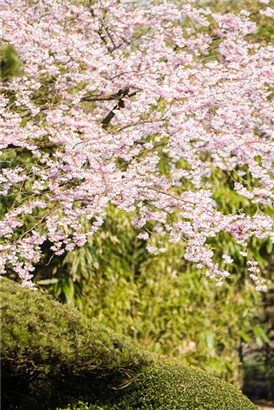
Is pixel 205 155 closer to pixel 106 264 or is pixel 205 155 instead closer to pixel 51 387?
pixel 106 264

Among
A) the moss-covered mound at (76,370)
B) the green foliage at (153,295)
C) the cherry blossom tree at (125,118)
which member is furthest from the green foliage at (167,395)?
the green foliage at (153,295)

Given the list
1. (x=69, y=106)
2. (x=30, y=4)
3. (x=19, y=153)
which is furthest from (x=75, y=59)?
(x=19, y=153)

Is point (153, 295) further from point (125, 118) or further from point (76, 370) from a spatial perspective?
point (76, 370)

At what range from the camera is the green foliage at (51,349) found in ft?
15.0

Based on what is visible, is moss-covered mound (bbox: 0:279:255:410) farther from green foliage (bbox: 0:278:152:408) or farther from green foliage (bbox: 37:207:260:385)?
green foliage (bbox: 37:207:260:385)

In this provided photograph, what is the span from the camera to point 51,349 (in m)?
4.65

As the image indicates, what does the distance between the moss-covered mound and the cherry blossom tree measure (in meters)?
0.90

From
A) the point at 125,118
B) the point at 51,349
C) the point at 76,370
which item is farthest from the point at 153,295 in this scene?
the point at 51,349

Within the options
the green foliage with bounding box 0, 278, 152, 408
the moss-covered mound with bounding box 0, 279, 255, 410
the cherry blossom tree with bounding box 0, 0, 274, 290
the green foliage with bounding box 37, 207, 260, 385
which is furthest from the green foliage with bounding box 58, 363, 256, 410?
the green foliage with bounding box 37, 207, 260, 385

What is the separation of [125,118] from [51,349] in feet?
7.33

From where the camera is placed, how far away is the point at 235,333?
9.70 meters

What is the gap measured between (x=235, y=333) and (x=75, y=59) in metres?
4.53

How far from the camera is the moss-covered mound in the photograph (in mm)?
4629

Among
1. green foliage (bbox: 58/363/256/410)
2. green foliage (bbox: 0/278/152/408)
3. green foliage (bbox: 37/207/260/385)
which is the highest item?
green foliage (bbox: 0/278/152/408)
